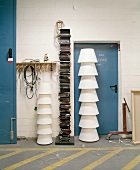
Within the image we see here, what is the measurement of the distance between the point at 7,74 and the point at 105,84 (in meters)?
2.09

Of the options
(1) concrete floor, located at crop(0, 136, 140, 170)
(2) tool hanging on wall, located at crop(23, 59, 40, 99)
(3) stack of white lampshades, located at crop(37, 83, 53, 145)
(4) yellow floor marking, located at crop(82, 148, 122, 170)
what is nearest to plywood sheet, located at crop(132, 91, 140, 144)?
(1) concrete floor, located at crop(0, 136, 140, 170)

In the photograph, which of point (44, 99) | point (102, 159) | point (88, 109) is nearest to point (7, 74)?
point (44, 99)

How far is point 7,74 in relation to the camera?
11.0 ft

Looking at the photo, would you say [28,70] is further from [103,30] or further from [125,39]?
[125,39]

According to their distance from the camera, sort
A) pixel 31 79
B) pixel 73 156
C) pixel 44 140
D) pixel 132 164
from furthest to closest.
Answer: pixel 31 79, pixel 44 140, pixel 73 156, pixel 132 164

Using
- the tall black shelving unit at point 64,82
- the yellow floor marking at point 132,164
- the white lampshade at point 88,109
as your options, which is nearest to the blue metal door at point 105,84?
the tall black shelving unit at point 64,82

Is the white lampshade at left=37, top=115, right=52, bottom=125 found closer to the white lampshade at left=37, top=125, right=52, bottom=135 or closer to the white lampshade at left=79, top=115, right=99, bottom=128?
the white lampshade at left=37, top=125, right=52, bottom=135

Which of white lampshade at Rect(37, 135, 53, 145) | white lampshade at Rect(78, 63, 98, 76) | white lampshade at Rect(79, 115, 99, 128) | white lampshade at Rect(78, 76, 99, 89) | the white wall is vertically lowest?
white lampshade at Rect(37, 135, 53, 145)

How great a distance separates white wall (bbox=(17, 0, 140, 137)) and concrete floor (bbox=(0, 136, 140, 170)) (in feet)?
2.21

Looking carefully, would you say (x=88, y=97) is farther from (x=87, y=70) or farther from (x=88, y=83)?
(x=87, y=70)

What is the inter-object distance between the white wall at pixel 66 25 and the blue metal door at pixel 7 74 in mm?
407

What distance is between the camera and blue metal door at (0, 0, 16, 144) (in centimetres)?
333

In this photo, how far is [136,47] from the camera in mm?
3867

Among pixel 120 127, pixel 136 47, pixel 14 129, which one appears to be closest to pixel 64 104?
→ pixel 14 129
